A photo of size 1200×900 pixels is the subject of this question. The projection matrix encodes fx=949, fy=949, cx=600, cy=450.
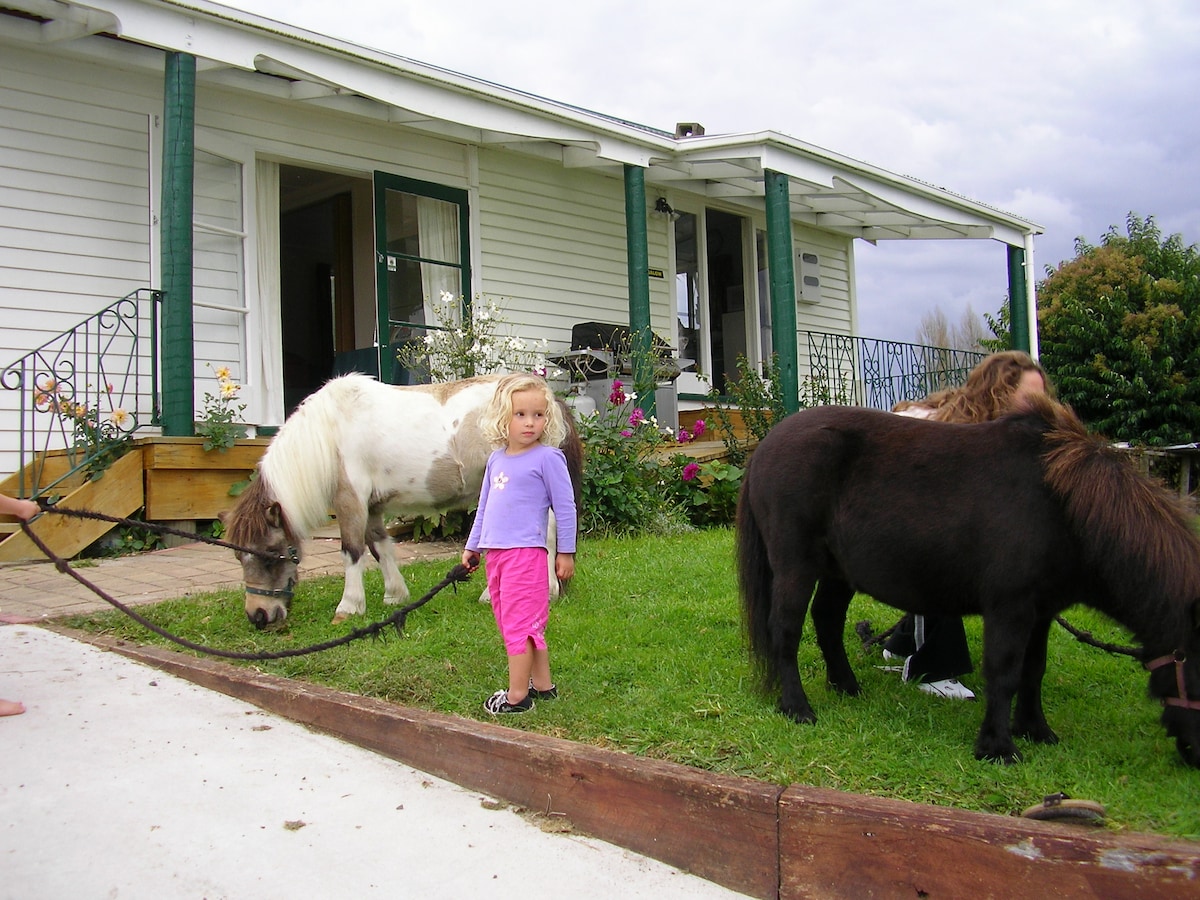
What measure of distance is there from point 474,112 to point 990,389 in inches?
268

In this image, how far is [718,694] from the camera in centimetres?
369

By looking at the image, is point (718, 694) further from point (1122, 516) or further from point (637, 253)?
point (637, 253)

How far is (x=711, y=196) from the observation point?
43.7ft

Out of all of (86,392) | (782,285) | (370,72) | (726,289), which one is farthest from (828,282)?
(86,392)

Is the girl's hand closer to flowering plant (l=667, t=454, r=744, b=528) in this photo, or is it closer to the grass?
the grass

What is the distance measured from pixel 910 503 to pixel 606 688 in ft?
4.75

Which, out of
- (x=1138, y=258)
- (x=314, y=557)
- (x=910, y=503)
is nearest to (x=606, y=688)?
(x=910, y=503)

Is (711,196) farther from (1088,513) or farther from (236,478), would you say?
(1088,513)

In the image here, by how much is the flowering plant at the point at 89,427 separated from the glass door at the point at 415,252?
120 inches

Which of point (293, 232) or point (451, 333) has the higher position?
point (293, 232)

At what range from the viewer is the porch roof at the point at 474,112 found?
24.3 feet

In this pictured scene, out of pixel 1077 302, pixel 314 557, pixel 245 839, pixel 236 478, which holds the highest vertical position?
pixel 1077 302

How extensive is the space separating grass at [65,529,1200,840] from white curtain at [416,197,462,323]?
514 cm

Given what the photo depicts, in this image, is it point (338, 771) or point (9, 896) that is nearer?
point (9, 896)
